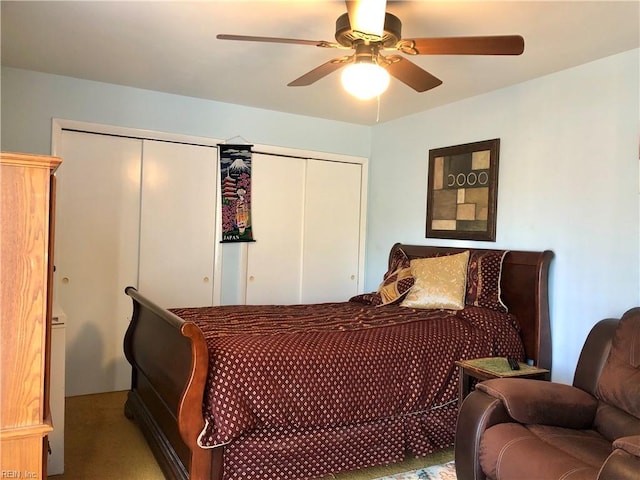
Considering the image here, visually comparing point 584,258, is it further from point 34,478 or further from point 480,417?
point 34,478

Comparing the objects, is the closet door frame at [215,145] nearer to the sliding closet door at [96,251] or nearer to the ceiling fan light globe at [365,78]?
the sliding closet door at [96,251]

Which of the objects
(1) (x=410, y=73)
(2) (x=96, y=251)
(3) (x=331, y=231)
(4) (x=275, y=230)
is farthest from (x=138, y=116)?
(1) (x=410, y=73)

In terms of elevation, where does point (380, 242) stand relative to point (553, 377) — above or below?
above

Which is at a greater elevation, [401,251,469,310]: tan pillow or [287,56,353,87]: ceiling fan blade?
[287,56,353,87]: ceiling fan blade

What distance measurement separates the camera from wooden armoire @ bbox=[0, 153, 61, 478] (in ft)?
4.83

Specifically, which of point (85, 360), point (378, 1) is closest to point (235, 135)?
point (85, 360)

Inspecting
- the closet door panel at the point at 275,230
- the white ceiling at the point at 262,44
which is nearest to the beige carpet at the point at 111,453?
the closet door panel at the point at 275,230

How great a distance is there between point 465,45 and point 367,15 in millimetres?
473

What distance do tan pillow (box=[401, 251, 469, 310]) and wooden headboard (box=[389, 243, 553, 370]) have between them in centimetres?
29

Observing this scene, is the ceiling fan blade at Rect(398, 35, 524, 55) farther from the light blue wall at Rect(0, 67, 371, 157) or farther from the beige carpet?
the light blue wall at Rect(0, 67, 371, 157)

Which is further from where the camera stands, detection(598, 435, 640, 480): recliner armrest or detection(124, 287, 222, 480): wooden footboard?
detection(124, 287, 222, 480): wooden footboard

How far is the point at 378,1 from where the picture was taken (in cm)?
175

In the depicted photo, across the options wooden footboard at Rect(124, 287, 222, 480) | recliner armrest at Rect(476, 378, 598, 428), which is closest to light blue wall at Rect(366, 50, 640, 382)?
recliner armrest at Rect(476, 378, 598, 428)

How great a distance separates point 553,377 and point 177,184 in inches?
122
